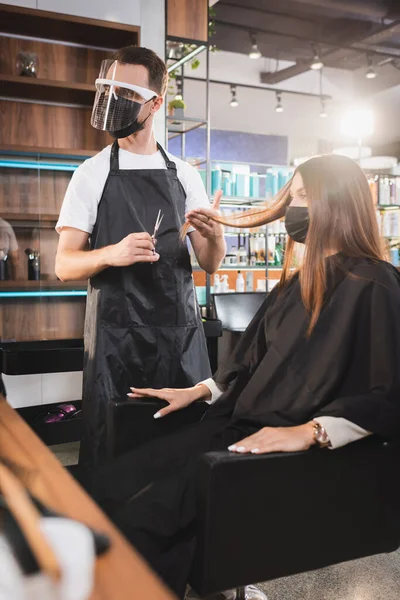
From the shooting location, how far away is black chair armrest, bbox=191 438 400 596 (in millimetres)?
1204

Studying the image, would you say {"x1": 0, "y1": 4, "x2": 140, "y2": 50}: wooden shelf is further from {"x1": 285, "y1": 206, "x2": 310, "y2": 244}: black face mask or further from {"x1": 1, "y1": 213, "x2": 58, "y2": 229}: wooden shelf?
{"x1": 285, "y1": 206, "x2": 310, "y2": 244}: black face mask

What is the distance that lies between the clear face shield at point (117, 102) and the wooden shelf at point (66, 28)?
6.27 feet

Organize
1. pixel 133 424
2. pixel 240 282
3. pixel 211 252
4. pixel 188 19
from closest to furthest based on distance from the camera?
pixel 133 424
pixel 211 252
pixel 188 19
pixel 240 282

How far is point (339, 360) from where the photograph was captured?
1.50 metres

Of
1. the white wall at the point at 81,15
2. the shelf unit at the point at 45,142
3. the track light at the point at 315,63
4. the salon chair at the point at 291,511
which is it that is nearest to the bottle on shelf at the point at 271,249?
the white wall at the point at 81,15

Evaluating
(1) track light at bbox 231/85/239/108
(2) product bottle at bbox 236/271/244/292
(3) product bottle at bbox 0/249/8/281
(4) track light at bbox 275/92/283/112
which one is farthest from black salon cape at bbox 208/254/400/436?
(4) track light at bbox 275/92/283/112

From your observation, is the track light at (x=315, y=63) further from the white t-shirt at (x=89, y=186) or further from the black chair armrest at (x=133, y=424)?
the black chair armrest at (x=133, y=424)

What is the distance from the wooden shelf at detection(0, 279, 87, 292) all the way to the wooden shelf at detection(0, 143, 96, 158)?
0.77m

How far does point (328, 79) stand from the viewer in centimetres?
992

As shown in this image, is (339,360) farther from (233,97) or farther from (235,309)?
(233,97)

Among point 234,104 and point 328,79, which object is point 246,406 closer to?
point 234,104

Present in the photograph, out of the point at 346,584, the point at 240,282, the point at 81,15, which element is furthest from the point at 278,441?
the point at 240,282

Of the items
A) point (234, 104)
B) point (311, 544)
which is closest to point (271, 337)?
point (311, 544)

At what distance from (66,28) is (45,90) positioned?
393 mm
